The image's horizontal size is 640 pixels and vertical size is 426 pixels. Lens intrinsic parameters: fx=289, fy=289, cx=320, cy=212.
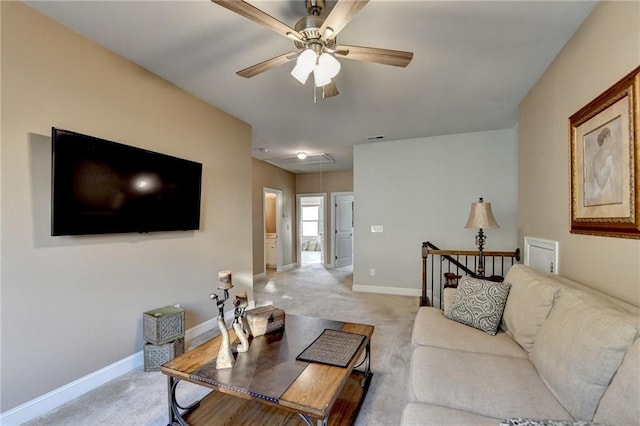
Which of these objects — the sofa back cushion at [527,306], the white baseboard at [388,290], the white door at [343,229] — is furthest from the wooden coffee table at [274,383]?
the white door at [343,229]

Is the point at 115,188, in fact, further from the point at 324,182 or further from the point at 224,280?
the point at 324,182

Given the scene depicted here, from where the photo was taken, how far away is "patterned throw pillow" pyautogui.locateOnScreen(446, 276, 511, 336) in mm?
2033

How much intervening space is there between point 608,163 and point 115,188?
10.7ft

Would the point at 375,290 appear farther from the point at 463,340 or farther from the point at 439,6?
the point at 439,6

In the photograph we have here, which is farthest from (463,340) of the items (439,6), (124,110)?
(124,110)

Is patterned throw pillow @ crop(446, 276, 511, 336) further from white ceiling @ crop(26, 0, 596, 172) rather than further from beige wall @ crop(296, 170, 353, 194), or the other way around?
beige wall @ crop(296, 170, 353, 194)

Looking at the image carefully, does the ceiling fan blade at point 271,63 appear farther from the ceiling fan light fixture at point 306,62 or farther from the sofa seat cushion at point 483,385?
the sofa seat cushion at point 483,385

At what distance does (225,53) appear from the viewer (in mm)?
2299

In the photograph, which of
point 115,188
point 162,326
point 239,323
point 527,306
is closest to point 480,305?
point 527,306

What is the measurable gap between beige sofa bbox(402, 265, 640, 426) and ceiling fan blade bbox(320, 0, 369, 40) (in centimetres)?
168

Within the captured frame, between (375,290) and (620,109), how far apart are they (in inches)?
156

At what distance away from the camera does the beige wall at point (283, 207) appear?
6152 mm

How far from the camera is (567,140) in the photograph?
2115 millimetres

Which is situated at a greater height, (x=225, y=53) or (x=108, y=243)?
(x=225, y=53)
